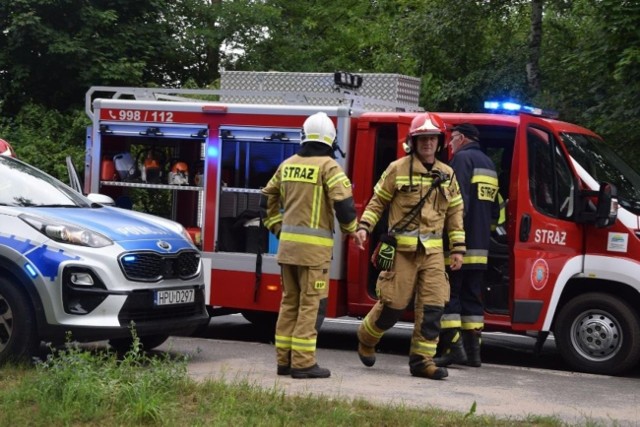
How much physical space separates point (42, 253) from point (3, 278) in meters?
0.35

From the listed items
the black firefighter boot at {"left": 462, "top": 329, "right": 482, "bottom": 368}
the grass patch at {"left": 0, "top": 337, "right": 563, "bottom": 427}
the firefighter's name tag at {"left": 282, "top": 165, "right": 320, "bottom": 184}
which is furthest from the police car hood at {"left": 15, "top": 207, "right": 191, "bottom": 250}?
the black firefighter boot at {"left": 462, "top": 329, "right": 482, "bottom": 368}

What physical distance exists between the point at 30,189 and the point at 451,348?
3518 millimetres

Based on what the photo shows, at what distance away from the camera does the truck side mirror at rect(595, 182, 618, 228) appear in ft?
29.0

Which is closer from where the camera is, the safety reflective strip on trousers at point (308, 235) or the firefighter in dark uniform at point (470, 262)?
the safety reflective strip on trousers at point (308, 235)

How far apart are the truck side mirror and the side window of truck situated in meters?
0.29

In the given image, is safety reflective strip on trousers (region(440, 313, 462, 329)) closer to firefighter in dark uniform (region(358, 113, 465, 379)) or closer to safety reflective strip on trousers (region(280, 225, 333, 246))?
firefighter in dark uniform (region(358, 113, 465, 379))

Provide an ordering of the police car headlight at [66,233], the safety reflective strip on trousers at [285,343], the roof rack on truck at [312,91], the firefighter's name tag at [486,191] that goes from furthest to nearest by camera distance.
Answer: the roof rack on truck at [312,91] < the firefighter's name tag at [486,191] < the safety reflective strip on trousers at [285,343] < the police car headlight at [66,233]

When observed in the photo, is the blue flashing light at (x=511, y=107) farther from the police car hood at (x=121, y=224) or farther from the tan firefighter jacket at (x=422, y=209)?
the police car hood at (x=121, y=224)

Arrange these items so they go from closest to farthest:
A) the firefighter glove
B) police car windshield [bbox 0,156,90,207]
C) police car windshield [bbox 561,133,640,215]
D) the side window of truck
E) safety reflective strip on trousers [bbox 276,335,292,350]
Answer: safety reflective strip on trousers [bbox 276,335,292,350]
the firefighter glove
police car windshield [bbox 0,156,90,207]
the side window of truck
police car windshield [bbox 561,133,640,215]

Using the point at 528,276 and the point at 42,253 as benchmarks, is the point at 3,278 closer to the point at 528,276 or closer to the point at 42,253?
the point at 42,253

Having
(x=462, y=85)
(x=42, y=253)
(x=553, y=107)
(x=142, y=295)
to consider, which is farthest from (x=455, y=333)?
(x=462, y=85)

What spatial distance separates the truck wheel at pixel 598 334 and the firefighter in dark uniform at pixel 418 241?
140 cm

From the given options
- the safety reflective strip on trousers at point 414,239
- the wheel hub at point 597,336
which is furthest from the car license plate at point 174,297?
the wheel hub at point 597,336

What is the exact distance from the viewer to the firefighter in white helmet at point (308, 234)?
25.5 feet
